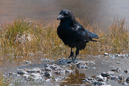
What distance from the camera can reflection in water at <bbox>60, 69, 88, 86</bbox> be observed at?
20.0ft

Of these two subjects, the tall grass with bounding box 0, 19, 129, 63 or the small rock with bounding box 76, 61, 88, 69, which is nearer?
the small rock with bounding box 76, 61, 88, 69

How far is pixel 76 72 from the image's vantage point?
6.90 metres

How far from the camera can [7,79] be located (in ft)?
A: 19.7

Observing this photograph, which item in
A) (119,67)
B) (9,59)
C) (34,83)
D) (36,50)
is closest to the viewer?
(34,83)

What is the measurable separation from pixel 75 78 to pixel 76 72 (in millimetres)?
450

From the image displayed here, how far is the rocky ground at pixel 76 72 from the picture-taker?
19.9 feet

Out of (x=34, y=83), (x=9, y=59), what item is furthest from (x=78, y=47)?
(x=34, y=83)

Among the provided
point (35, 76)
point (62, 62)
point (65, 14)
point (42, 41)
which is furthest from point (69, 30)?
point (42, 41)

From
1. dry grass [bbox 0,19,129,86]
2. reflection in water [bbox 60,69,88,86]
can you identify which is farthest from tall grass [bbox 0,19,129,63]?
reflection in water [bbox 60,69,88,86]

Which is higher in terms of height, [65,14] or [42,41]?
[65,14]

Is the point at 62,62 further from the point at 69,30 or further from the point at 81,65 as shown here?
the point at 69,30

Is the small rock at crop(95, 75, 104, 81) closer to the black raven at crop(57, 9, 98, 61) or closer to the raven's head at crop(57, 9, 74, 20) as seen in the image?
the black raven at crop(57, 9, 98, 61)

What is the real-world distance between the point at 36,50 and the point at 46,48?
0.27 metres

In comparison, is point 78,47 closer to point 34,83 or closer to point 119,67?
point 119,67
